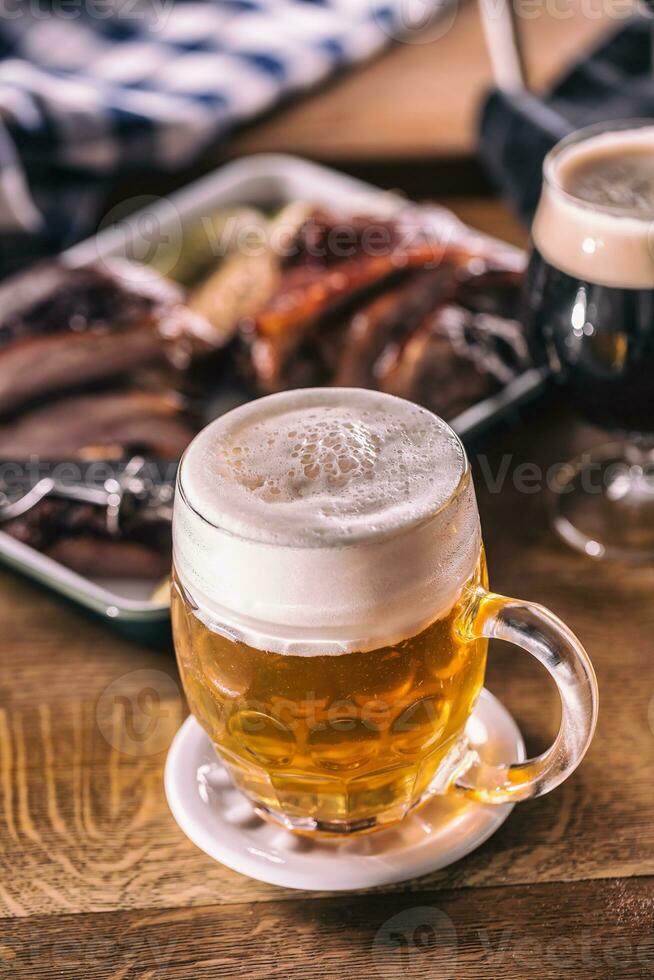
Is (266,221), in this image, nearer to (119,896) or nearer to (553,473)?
(553,473)

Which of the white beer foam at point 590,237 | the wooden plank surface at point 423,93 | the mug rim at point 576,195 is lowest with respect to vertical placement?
the wooden plank surface at point 423,93

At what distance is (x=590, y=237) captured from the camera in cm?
93

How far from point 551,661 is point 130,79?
1680 mm

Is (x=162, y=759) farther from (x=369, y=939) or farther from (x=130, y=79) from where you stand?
(x=130, y=79)

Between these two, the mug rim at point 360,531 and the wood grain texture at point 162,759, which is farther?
the wood grain texture at point 162,759

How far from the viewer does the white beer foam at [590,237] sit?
0.92 m

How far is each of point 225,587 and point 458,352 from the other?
1.96 feet

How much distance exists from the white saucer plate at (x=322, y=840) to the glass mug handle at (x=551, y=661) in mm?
58

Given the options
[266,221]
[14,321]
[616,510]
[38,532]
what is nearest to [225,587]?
[38,532]

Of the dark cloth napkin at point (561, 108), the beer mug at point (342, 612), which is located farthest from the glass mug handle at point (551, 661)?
the dark cloth napkin at point (561, 108)

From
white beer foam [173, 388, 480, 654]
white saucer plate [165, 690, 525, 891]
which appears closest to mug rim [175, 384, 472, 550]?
white beer foam [173, 388, 480, 654]

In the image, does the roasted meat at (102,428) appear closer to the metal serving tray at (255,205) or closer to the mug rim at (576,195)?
the metal serving tray at (255,205)

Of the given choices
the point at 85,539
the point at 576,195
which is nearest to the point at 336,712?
the point at 85,539

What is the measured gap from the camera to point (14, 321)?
4.14ft
